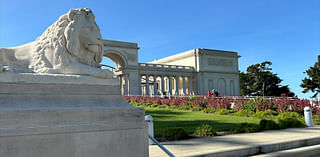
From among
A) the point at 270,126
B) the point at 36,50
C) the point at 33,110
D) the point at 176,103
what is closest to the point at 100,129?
the point at 33,110

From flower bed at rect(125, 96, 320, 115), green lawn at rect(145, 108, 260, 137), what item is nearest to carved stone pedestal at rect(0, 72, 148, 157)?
green lawn at rect(145, 108, 260, 137)

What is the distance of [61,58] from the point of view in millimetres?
3770

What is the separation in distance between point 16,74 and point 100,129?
1.35 meters

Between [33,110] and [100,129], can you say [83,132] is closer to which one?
[100,129]

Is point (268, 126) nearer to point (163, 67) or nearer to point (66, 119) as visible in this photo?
point (66, 119)

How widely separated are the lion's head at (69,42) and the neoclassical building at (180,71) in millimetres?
36977

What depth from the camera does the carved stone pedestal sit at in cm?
302

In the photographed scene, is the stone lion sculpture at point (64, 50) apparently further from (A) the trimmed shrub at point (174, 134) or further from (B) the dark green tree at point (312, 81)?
(B) the dark green tree at point (312, 81)

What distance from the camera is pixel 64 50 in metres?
3.81

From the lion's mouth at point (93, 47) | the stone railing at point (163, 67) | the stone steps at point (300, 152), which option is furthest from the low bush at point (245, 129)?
the stone railing at point (163, 67)

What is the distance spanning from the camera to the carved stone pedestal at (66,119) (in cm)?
302

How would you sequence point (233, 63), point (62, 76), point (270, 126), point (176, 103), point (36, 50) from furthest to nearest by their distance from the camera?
point (233, 63) < point (176, 103) < point (270, 126) < point (36, 50) < point (62, 76)

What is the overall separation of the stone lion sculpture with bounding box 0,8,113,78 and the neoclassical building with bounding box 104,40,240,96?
36944 millimetres

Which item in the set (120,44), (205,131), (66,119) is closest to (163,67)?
(120,44)
